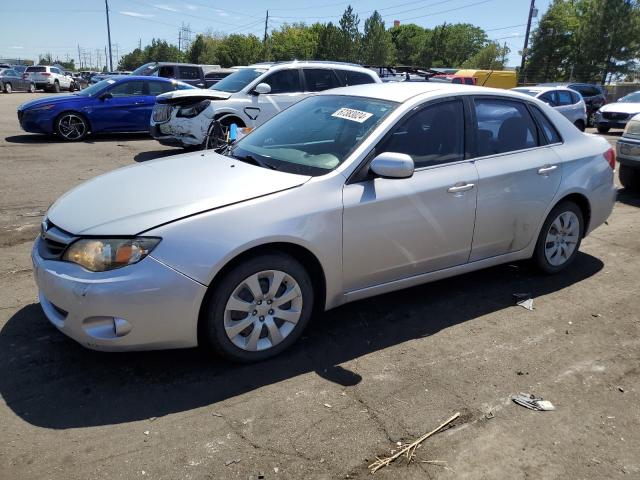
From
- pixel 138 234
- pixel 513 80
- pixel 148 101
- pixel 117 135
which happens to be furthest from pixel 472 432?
pixel 513 80

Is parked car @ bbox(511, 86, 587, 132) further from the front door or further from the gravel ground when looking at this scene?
the front door

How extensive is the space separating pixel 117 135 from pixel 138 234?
12.1 meters

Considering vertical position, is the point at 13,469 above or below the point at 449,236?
below

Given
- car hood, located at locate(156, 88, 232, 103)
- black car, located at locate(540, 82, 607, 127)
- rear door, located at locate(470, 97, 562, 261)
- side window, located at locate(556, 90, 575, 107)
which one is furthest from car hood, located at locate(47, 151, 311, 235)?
black car, located at locate(540, 82, 607, 127)

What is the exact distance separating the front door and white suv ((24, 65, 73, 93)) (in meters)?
39.1

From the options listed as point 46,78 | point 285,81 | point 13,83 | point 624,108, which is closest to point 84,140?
point 285,81

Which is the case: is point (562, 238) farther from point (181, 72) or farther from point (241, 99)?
point (181, 72)

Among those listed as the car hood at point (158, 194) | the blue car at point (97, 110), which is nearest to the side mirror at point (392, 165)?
the car hood at point (158, 194)

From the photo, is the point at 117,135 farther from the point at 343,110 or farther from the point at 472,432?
the point at 472,432

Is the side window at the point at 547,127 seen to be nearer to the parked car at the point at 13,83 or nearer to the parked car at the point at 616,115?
the parked car at the point at 616,115

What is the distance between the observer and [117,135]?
1398 cm

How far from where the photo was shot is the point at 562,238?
494cm

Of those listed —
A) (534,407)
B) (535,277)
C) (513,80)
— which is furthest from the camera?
(513,80)

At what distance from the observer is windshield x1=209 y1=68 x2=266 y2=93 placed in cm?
1077
